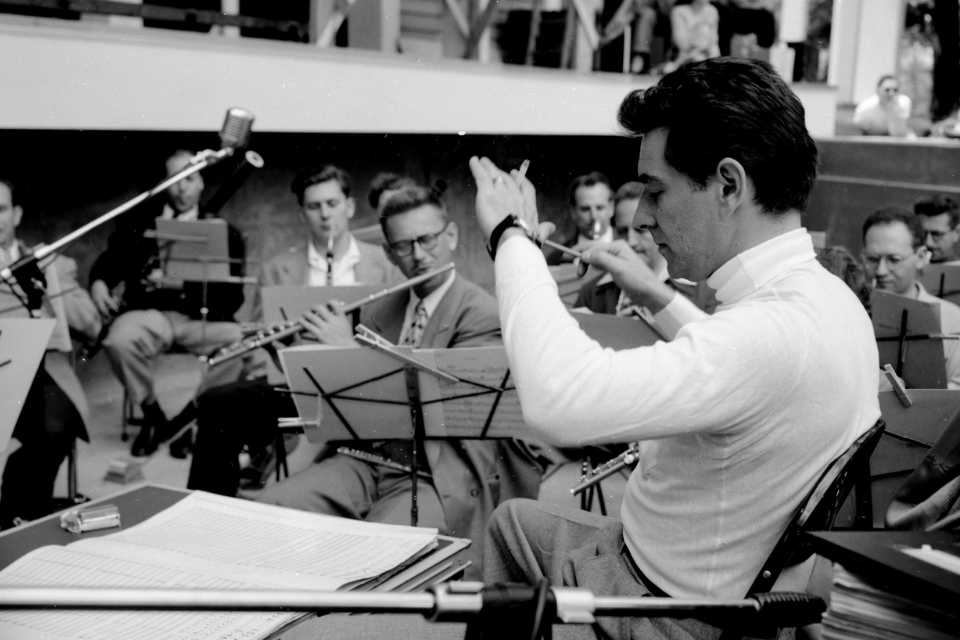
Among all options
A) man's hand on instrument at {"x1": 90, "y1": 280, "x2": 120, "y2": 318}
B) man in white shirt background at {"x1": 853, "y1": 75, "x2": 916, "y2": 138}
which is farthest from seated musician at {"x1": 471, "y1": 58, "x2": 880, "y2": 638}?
man in white shirt background at {"x1": 853, "y1": 75, "x2": 916, "y2": 138}

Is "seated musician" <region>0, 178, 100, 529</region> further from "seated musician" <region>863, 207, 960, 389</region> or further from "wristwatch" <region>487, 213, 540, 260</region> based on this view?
"seated musician" <region>863, 207, 960, 389</region>

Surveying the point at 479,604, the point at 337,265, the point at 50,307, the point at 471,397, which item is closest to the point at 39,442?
the point at 50,307

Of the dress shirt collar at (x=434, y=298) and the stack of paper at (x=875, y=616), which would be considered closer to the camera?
the stack of paper at (x=875, y=616)

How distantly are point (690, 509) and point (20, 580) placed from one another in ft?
3.00

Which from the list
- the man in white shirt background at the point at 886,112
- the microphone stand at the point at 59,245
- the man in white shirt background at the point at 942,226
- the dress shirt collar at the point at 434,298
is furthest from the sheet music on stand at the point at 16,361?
the man in white shirt background at the point at 886,112

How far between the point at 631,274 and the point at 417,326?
5.47 feet

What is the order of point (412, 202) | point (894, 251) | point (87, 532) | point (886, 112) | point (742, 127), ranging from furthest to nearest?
1. point (886, 112)
2. point (894, 251)
3. point (412, 202)
4. point (87, 532)
5. point (742, 127)

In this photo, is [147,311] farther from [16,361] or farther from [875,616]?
[875,616]

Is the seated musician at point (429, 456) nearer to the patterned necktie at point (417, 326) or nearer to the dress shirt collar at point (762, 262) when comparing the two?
the patterned necktie at point (417, 326)

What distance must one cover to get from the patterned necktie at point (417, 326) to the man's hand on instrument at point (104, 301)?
2308 mm

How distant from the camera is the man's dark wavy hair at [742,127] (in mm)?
1225

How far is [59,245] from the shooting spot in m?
2.83

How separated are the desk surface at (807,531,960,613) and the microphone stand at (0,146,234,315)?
8.47 ft

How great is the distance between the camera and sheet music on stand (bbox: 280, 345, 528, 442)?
7.91 feet
